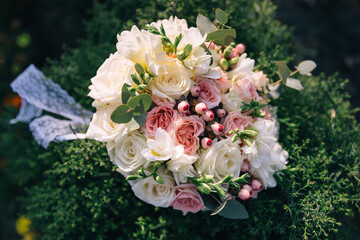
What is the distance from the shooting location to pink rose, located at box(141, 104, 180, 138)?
2.54 feet

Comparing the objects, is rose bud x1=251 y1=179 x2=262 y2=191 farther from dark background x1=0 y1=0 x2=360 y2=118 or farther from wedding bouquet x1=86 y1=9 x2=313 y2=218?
dark background x1=0 y1=0 x2=360 y2=118

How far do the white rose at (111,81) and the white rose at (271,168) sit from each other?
0.41m

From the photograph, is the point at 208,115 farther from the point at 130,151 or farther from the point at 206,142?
the point at 130,151

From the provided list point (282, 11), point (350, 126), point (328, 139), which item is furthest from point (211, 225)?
point (282, 11)

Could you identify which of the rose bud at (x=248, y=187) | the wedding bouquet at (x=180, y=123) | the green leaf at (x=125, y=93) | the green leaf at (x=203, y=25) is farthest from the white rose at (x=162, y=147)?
the green leaf at (x=203, y=25)

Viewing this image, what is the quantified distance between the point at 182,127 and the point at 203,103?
0.08 metres

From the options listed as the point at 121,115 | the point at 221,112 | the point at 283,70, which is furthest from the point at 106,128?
the point at 283,70

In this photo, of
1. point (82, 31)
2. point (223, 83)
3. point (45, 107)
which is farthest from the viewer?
point (82, 31)

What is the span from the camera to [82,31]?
2018mm

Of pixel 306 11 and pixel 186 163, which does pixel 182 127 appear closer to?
pixel 186 163

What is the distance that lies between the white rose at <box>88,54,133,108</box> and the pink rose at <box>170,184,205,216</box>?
11.0 inches

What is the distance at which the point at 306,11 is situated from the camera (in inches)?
80.4

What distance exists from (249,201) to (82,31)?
5.23 feet

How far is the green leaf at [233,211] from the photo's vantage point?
804 mm
